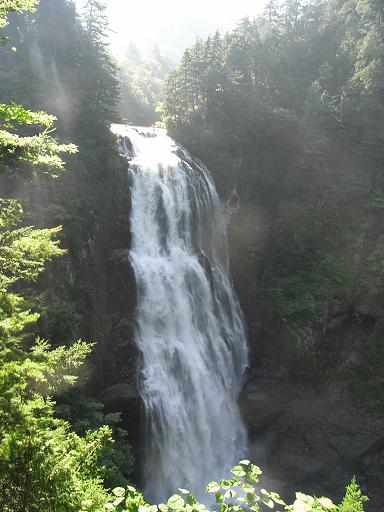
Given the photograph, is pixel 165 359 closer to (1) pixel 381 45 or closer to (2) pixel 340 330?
(2) pixel 340 330

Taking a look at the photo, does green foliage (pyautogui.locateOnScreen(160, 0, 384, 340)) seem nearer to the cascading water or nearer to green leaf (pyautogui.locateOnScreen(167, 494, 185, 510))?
the cascading water

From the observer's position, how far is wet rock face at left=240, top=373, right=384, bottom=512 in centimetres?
1856

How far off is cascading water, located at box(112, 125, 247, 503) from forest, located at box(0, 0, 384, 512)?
A: 0.28ft

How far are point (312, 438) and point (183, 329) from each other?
26.6ft

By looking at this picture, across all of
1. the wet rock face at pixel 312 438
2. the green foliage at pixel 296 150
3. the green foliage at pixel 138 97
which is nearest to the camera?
the wet rock face at pixel 312 438

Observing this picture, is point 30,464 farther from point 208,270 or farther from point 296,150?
point 296,150

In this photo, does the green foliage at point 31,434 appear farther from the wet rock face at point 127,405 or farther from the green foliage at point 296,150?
the green foliage at point 296,150

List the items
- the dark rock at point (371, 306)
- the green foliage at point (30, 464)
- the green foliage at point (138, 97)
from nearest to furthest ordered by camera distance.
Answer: the green foliage at point (30, 464)
the dark rock at point (371, 306)
the green foliage at point (138, 97)

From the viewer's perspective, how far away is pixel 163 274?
20062 mm

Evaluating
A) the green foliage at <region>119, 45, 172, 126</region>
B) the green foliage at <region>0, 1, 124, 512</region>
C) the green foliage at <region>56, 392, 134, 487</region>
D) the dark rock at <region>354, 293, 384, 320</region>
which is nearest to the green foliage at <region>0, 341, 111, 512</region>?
the green foliage at <region>0, 1, 124, 512</region>

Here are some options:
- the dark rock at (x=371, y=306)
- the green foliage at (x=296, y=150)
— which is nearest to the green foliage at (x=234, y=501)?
the green foliage at (x=296, y=150)

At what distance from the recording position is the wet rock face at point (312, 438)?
60.9 ft

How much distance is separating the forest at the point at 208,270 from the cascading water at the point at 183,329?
0.08 metres

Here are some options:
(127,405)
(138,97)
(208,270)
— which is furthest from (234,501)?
(138,97)
